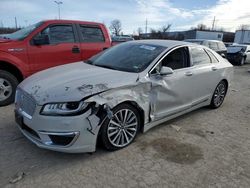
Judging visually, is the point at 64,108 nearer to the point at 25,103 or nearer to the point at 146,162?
the point at 25,103

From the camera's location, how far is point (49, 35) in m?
5.40


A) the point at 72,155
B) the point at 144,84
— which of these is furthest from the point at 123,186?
the point at 144,84

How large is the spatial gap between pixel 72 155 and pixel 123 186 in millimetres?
910

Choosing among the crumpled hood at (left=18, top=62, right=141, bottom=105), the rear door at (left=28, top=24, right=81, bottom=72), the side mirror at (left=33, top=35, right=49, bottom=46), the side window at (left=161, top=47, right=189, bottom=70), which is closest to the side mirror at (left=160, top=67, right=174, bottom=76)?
the side window at (left=161, top=47, right=189, bottom=70)

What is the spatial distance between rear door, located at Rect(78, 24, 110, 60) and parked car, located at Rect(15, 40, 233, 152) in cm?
168

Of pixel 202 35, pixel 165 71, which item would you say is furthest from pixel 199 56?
pixel 202 35

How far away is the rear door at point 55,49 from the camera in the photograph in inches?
206

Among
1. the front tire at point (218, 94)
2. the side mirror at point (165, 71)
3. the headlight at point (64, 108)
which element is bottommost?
the front tire at point (218, 94)

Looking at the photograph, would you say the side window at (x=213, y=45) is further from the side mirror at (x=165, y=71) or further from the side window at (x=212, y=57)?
the side mirror at (x=165, y=71)

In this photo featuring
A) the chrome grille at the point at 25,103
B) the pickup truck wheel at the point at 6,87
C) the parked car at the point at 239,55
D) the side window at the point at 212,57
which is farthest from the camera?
the parked car at the point at 239,55

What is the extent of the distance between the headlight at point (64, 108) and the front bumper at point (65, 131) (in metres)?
0.05

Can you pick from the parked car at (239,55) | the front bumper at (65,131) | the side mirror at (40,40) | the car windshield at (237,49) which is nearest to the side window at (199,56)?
the front bumper at (65,131)

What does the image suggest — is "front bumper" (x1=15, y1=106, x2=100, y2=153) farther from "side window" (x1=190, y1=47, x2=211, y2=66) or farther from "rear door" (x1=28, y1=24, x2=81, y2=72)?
"rear door" (x1=28, y1=24, x2=81, y2=72)

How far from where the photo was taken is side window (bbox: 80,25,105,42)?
6.00 metres
